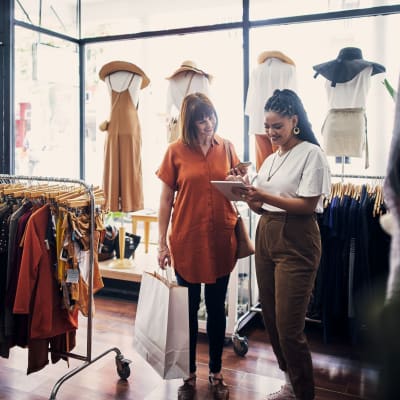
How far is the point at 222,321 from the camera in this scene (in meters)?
2.37

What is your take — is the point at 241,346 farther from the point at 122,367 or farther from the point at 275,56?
the point at 275,56

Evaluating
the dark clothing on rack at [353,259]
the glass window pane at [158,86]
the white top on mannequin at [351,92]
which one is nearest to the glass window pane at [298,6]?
the glass window pane at [158,86]

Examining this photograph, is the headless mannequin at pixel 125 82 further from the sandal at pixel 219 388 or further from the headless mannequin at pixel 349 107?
the sandal at pixel 219 388

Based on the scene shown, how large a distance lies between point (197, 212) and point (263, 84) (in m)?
1.29

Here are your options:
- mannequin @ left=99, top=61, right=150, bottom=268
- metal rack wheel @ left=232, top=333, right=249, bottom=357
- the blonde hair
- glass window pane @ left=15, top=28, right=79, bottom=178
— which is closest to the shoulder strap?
the blonde hair

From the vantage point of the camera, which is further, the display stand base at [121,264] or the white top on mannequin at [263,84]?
the display stand base at [121,264]

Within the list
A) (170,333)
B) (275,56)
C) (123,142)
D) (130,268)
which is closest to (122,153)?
(123,142)

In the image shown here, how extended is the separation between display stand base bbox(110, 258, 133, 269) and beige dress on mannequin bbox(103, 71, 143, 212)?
0.49m

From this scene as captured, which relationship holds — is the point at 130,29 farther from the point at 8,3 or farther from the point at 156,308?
the point at 156,308

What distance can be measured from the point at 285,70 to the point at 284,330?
1759mm

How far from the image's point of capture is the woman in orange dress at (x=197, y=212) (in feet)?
7.30

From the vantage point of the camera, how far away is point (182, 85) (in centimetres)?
328

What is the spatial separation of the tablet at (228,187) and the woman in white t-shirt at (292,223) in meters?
0.05

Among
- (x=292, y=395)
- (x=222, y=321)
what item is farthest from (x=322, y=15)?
(x=292, y=395)
